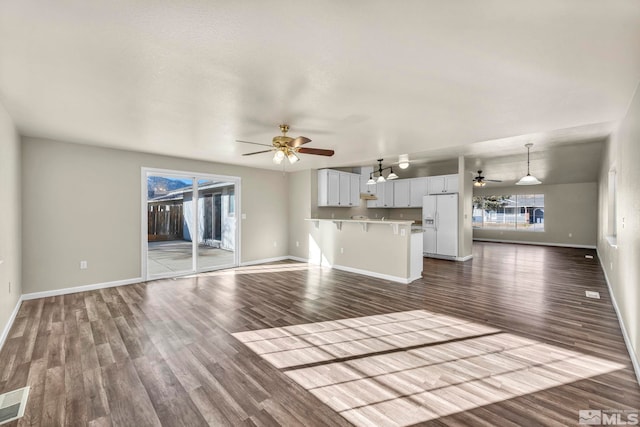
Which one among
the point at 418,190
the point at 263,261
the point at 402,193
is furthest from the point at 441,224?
the point at 263,261

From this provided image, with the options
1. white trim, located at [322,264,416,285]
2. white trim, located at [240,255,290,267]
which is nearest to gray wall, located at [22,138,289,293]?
white trim, located at [240,255,290,267]

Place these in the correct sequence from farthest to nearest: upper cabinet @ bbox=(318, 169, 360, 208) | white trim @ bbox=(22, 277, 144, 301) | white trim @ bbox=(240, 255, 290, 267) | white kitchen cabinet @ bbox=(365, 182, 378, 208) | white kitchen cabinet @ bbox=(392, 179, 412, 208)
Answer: white kitchen cabinet @ bbox=(365, 182, 378, 208)
white kitchen cabinet @ bbox=(392, 179, 412, 208)
upper cabinet @ bbox=(318, 169, 360, 208)
white trim @ bbox=(240, 255, 290, 267)
white trim @ bbox=(22, 277, 144, 301)

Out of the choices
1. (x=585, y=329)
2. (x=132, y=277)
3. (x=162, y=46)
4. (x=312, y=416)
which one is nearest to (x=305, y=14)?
(x=162, y=46)

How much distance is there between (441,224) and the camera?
24.4 ft

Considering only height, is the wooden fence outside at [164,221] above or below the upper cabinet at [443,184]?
below

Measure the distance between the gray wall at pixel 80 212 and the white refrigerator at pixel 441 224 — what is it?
6.14 meters

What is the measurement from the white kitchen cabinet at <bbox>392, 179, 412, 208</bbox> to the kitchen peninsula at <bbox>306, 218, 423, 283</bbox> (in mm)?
3155

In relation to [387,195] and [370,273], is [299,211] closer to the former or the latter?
[370,273]

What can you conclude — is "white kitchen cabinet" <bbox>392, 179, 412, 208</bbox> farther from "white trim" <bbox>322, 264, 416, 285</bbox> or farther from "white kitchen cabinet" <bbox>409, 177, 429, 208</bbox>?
"white trim" <bbox>322, 264, 416, 285</bbox>

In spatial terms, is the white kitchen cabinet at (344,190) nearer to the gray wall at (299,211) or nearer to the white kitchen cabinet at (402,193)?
the gray wall at (299,211)

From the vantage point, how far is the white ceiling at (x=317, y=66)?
154cm

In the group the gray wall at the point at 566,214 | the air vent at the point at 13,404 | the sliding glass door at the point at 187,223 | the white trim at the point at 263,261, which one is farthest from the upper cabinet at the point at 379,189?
the air vent at the point at 13,404

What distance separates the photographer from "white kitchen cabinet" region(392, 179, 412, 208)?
8590mm

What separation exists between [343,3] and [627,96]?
302cm
